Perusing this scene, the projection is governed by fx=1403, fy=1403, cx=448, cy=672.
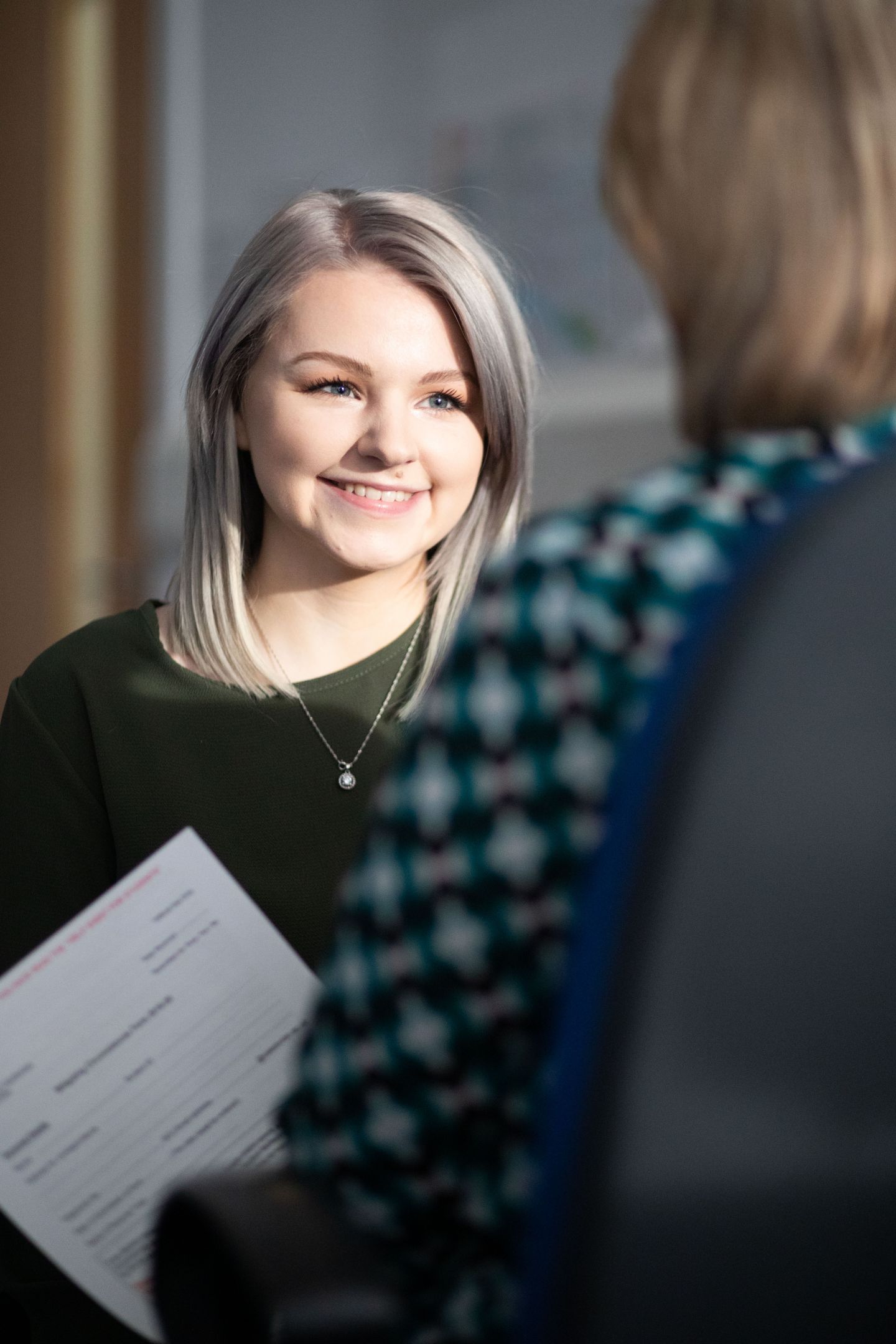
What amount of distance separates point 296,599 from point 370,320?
0.88 feet

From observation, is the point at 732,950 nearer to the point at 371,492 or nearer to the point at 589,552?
the point at 589,552

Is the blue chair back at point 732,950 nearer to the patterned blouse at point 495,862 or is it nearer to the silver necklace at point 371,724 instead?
the patterned blouse at point 495,862

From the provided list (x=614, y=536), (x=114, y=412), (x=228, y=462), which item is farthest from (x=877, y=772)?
(x=114, y=412)

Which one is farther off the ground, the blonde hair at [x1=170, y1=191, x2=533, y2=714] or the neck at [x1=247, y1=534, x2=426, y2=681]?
the blonde hair at [x1=170, y1=191, x2=533, y2=714]

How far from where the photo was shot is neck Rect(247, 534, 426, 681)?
129 centimetres

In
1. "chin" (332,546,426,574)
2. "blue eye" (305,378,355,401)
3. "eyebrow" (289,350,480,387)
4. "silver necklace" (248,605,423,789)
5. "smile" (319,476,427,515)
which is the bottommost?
"silver necklace" (248,605,423,789)

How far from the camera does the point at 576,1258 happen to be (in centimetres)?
47

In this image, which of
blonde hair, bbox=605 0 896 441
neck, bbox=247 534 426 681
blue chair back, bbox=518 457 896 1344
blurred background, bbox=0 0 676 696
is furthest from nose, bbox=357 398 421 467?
blurred background, bbox=0 0 676 696

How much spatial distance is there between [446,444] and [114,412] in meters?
3.13

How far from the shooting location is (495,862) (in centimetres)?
53

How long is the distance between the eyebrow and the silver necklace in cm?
24

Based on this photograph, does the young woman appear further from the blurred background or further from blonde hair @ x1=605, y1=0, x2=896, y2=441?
the blurred background

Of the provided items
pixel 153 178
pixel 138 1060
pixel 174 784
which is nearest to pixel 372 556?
pixel 174 784

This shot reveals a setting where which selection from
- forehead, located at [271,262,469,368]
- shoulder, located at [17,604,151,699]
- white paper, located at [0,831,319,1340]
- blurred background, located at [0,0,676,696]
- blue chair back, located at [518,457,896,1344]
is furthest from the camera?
blurred background, located at [0,0,676,696]
